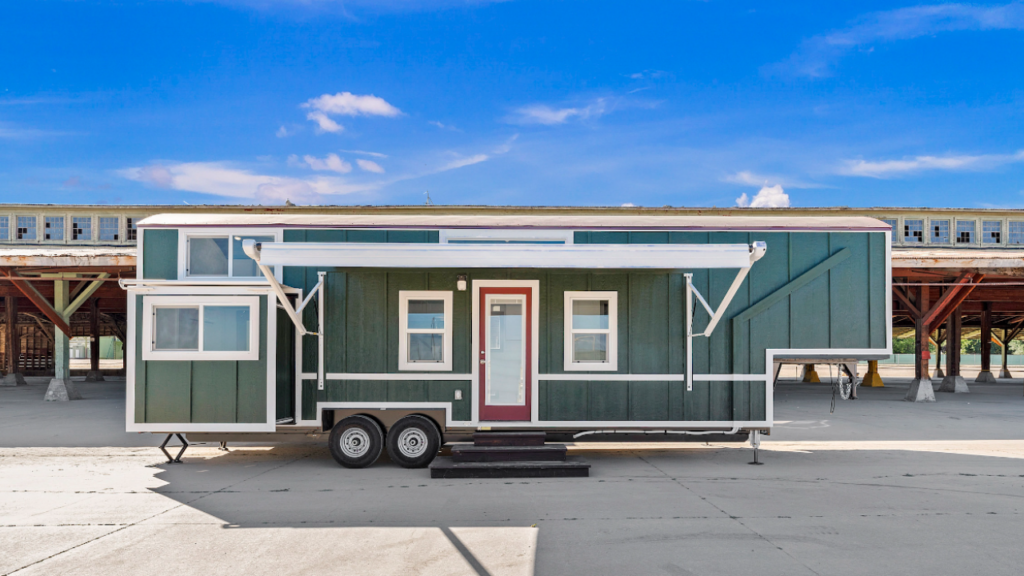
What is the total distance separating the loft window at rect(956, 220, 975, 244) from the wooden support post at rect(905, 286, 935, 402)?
17912 millimetres

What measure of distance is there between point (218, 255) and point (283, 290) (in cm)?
128

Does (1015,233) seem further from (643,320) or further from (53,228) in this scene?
(53,228)

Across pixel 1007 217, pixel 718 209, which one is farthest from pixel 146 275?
pixel 1007 217

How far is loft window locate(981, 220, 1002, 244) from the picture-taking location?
35312mm

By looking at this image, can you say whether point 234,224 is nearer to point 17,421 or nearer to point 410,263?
point 410,263

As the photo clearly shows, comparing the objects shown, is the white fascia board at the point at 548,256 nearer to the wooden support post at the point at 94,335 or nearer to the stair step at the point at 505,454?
the stair step at the point at 505,454

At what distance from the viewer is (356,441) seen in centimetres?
912

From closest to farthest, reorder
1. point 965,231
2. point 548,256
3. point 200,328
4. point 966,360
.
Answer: point 548,256
point 200,328
point 965,231
point 966,360

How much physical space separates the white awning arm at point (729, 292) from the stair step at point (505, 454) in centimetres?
267

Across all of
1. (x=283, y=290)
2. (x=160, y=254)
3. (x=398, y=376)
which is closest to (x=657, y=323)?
(x=398, y=376)

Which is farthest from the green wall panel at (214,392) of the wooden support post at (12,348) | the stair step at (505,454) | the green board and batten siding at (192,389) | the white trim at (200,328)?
the wooden support post at (12,348)

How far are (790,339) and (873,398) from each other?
1357 centimetres

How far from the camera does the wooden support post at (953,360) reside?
2358cm

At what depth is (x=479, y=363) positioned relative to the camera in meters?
9.20
